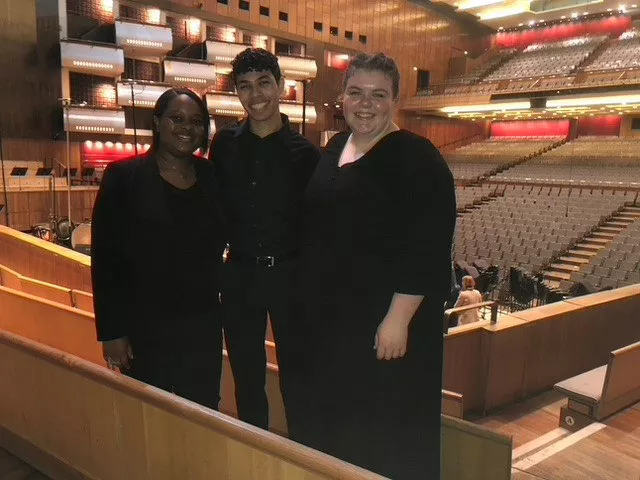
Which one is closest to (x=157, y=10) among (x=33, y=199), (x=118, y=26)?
(x=118, y=26)

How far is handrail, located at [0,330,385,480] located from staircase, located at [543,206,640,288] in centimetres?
808

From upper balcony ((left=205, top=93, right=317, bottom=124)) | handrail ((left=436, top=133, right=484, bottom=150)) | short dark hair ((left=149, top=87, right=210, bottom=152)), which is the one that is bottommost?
short dark hair ((left=149, top=87, right=210, bottom=152))

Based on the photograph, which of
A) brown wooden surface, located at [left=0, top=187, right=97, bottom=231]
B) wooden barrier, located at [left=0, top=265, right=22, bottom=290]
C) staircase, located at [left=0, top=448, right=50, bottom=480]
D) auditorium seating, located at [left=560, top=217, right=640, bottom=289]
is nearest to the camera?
staircase, located at [left=0, top=448, right=50, bottom=480]

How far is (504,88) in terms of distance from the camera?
19703 mm

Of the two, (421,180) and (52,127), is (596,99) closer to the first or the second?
(52,127)

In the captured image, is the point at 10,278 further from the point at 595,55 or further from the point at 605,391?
the point at 595,55

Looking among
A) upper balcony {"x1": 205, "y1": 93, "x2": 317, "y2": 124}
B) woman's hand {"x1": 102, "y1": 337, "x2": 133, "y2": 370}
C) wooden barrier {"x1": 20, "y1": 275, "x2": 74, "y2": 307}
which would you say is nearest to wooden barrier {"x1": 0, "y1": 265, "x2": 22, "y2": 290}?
wooden barrier {"x1": 20, "y1": 275, "x2": 74, "y2": 307}

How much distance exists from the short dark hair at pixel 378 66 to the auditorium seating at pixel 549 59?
20.8 metres

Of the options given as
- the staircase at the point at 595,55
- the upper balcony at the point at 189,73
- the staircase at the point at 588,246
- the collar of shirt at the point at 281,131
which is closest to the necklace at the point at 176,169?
the collar of shirt at the point at 281,131

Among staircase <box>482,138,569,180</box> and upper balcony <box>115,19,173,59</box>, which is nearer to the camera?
upper balcony <box>115,19,173,59</box>

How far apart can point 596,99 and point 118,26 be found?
15.8m

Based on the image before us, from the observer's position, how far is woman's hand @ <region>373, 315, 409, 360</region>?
4.42 ft

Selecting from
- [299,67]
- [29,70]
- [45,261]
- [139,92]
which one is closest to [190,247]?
[45,261]

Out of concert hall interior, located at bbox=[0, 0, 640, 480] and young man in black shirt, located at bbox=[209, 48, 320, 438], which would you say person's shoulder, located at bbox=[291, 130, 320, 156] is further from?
concert hall interior, located at bbox=[0, 0, 640, 480]
